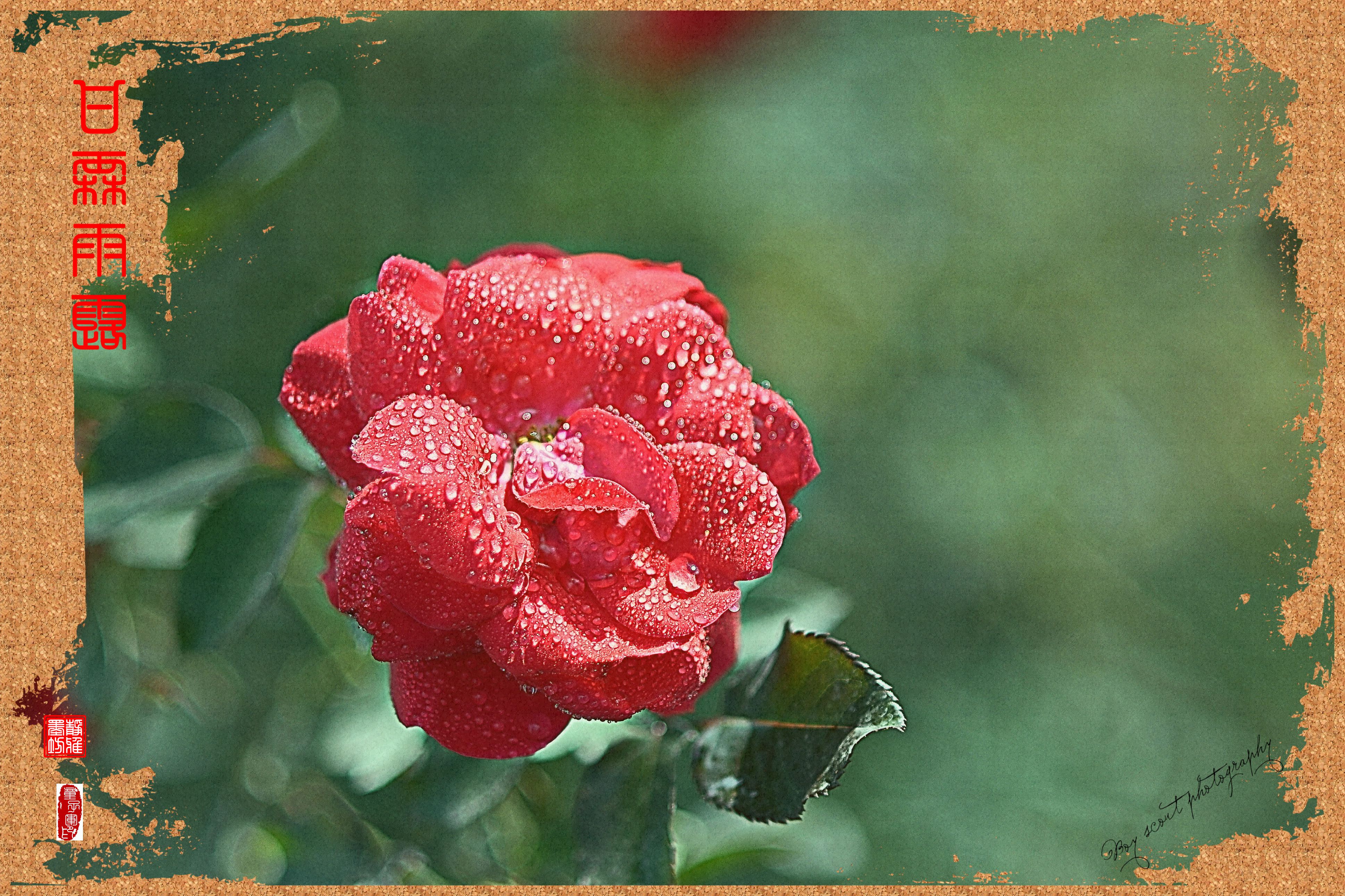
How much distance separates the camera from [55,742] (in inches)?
35.5

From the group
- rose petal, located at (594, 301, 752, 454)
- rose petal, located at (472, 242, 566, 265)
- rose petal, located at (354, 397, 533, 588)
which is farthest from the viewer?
rose petal, located at (472, 242, 566, 265)

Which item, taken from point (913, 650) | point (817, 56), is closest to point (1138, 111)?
point (817, 56)

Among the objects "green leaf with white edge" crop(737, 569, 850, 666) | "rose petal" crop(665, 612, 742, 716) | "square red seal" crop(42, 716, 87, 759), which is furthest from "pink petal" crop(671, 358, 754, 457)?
"square red seal" crop(42, 716, 87, 759)

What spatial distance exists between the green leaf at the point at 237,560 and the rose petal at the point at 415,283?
0.28 m

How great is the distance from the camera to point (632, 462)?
1.96 feet

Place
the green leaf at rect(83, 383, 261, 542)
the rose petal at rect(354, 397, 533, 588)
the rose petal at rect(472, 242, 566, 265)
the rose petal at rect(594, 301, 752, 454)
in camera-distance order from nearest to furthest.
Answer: the rose petal at rect(354, 397, 533, 588)
the rose petal at rect(594, 301, 752, 454)
the rose petal at rect(472, 242, 566, 265)
the green leaf at rect(83, 383, 261, 542)

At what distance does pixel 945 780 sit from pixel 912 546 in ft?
1.05

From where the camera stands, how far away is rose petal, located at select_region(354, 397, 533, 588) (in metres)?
0.53

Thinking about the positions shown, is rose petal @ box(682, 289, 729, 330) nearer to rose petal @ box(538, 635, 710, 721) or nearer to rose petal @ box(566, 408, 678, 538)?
rose petal @ box(566, 408, 678, 538)

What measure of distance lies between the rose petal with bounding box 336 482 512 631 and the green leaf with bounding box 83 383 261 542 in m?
0.37

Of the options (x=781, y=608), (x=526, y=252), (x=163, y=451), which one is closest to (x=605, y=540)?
(x=526, y=252)

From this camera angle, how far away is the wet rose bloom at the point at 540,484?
21.9 inches

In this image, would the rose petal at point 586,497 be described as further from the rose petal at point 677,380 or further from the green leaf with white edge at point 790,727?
the green leaf with white edge at point 790,727
